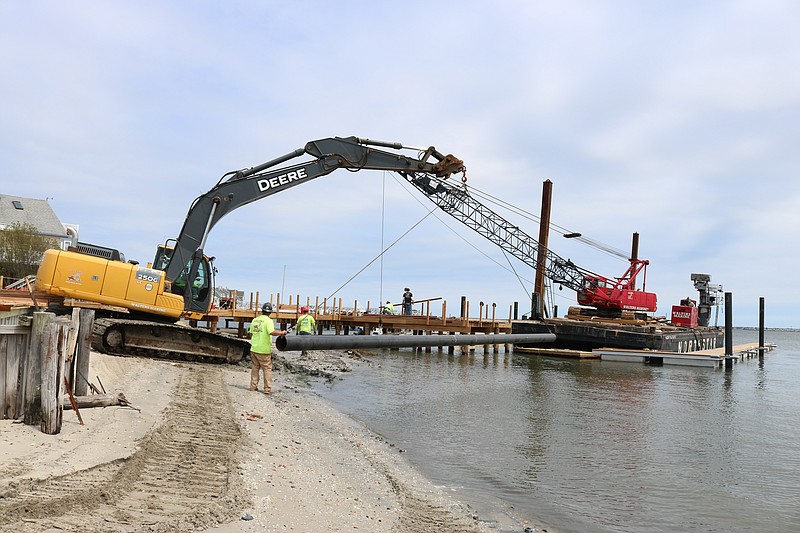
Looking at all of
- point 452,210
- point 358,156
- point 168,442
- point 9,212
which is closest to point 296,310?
point 452,210

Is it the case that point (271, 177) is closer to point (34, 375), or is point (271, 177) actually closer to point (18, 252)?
point (34, 375)

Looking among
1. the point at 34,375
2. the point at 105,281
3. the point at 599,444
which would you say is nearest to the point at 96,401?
the point at 34,375

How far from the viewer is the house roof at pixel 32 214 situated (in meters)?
56.8

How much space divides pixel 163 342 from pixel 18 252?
36256 millimetres

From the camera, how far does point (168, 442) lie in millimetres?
7426

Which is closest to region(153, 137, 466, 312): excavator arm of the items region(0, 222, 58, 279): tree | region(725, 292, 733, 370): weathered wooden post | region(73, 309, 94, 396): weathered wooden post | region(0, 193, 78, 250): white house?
region(73, 309, 94, 396): weathered wooden post

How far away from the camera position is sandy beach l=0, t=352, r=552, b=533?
4.99 m

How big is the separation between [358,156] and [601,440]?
12.1m

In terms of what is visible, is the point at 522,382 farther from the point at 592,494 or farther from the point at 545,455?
the point at 592,494

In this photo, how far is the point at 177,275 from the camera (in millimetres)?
17375

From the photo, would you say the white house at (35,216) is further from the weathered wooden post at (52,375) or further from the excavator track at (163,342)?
the weathered wooden post at (52,375)

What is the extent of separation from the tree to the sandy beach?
1593 inches

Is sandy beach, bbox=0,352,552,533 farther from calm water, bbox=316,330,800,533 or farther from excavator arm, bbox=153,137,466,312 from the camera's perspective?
excavator arm, bbox=153,137,466,312

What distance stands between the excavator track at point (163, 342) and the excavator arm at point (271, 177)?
1.12m
